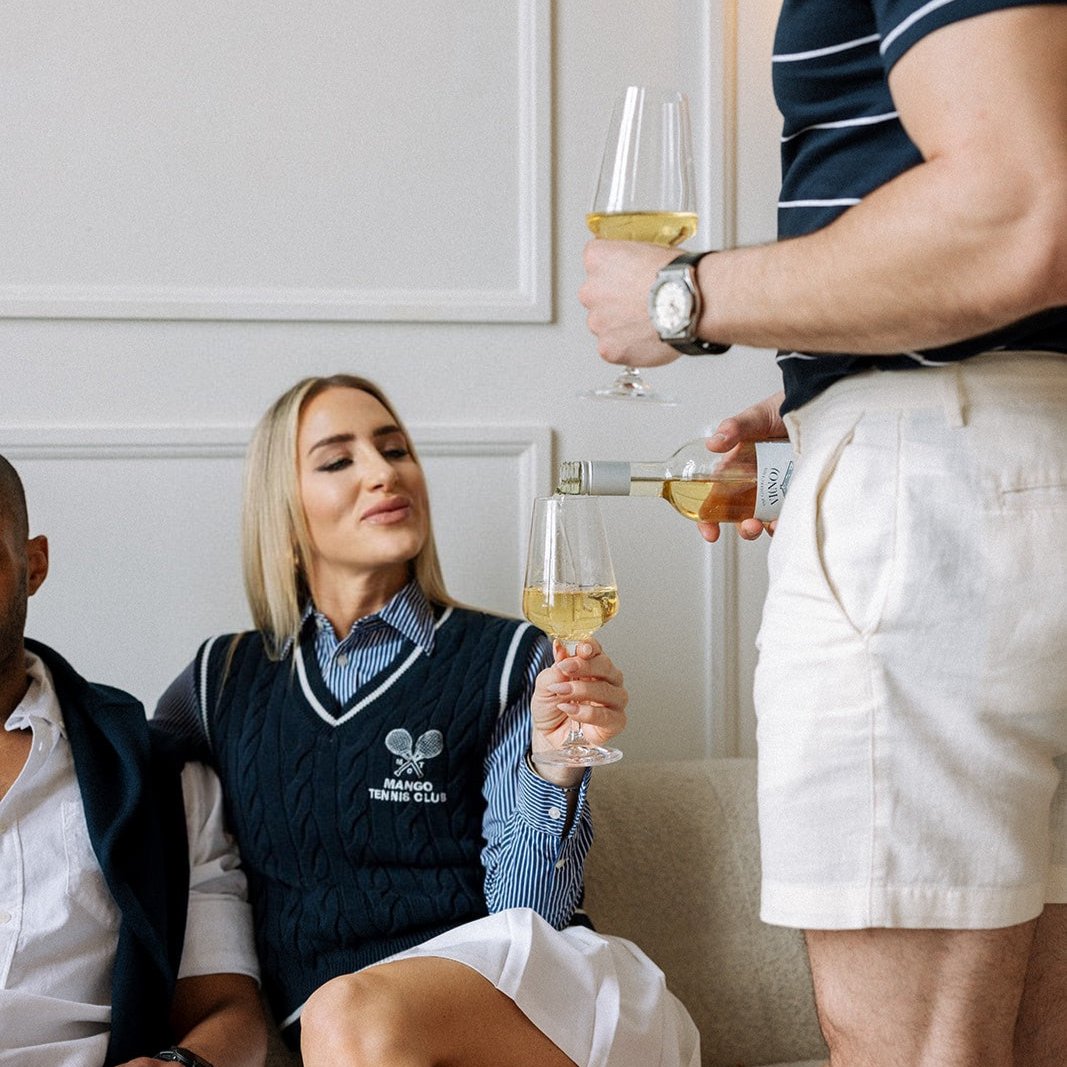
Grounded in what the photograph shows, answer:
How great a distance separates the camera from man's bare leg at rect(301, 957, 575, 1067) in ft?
4.58

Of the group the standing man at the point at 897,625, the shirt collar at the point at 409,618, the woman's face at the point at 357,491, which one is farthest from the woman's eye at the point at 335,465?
the standing man at the point at 897,625

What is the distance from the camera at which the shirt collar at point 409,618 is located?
1.83m

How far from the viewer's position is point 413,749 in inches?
69.3

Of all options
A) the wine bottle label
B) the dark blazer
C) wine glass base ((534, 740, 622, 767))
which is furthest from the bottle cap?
the dark blazer

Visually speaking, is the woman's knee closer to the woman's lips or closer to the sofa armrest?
the sofa armrest

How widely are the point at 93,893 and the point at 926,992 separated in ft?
3.38

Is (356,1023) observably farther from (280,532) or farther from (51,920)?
(280,532)

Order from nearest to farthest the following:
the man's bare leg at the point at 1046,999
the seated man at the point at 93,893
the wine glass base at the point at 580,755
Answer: the man's bare leg at the point at 1046,999 < the wine glass base at the point at 580,755 < the seated man at the point at 93,893

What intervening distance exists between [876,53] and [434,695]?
110 centimetres

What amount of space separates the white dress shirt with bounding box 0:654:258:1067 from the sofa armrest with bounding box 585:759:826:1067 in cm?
54

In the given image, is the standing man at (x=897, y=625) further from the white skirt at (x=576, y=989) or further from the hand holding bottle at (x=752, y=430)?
the white skirt at (x=576, y=989)

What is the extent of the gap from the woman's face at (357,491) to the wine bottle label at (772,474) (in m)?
0.73

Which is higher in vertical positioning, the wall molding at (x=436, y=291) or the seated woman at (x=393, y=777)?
the wall molding at (x=436, y=291)

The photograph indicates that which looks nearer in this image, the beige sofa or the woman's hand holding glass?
the woman's hand holding glass
